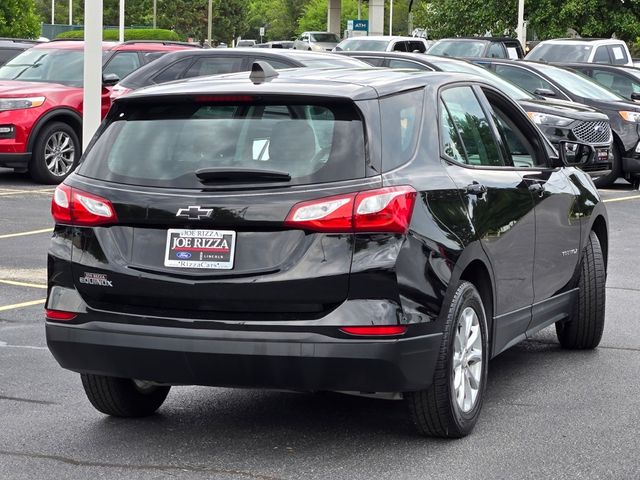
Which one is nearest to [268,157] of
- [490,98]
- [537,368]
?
[490,98]

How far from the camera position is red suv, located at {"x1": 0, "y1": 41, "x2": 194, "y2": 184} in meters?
17.5

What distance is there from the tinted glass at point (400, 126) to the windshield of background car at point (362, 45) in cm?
2693

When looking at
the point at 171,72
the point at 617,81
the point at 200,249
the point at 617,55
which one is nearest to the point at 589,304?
the point at 200,249

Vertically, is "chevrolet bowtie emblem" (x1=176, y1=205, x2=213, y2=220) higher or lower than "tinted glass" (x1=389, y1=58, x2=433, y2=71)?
lower

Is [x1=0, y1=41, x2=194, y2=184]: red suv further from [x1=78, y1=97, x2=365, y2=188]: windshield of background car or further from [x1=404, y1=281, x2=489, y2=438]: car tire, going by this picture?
[x1=404, y1=281, x2=489, y2=438]: car tire

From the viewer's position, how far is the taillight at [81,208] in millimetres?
5594

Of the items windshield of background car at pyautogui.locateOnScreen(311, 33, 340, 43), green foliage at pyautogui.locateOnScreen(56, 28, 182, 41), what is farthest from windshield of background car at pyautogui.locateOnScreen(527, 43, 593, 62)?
windshield of background car at pyautogui.locateOnScreen(311, 33, 340, 43)

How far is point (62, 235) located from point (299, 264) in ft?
3.64

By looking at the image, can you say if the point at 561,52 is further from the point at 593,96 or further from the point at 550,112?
the point at 550,112

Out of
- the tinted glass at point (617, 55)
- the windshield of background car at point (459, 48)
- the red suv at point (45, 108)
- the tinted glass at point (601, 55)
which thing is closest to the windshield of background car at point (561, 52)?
the tinted glass at point (601, 55)

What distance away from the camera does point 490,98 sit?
7.05m

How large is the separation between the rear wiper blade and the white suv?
2429 cm

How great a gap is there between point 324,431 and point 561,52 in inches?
958

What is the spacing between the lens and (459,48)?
31625mm
